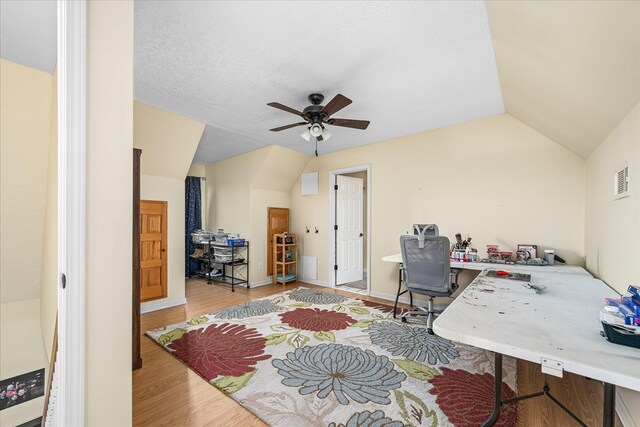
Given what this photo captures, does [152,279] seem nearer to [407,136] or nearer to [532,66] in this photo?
[407,136]

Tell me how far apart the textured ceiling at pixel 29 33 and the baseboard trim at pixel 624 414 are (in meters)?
4.16

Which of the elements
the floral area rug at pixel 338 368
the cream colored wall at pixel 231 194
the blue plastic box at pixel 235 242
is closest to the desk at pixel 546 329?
the floral area rug at pixel 338 368

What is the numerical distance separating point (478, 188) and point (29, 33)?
453cm

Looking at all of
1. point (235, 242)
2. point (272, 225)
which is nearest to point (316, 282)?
point (272, 225)

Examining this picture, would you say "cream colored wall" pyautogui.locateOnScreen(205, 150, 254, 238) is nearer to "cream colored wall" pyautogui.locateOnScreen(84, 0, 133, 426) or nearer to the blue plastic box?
the blue plastic box

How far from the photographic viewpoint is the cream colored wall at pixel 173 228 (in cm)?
389

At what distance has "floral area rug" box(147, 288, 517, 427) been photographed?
5.61 feet

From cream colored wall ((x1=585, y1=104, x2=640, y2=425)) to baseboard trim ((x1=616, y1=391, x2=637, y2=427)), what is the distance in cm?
4

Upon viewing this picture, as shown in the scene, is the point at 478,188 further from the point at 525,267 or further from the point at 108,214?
the point at 108,214

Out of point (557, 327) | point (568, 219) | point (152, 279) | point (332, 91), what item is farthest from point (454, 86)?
point (152, 279)

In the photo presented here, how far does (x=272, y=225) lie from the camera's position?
5359 mm

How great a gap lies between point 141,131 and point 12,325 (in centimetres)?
230

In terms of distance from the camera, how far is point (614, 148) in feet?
6.27

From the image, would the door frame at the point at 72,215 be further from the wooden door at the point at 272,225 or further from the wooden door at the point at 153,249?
the wooden door at the point at 272,225
